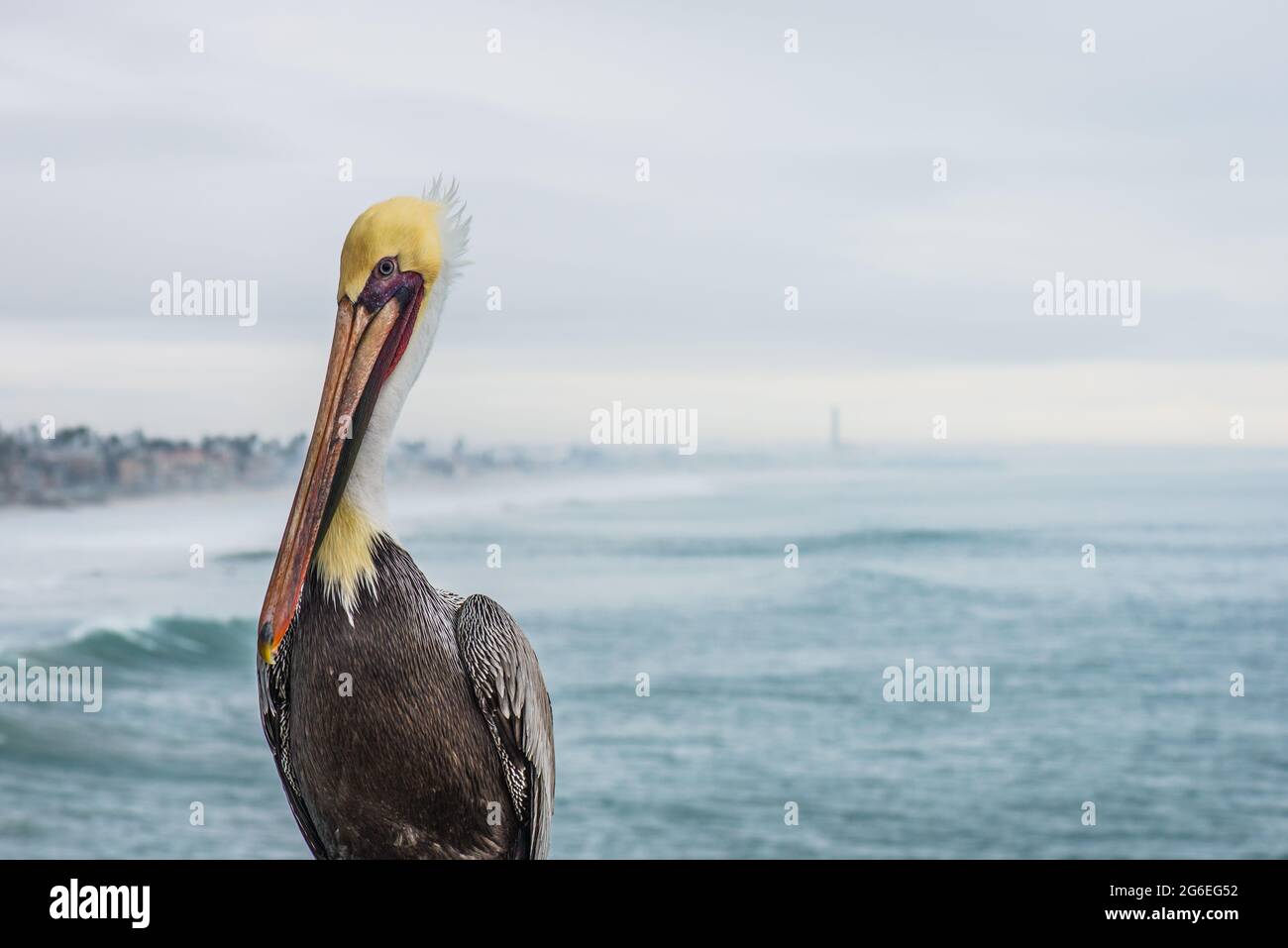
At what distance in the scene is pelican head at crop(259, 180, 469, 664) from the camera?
264 cm

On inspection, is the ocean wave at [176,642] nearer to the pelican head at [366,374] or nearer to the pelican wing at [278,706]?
the pelican wing at [278,706]

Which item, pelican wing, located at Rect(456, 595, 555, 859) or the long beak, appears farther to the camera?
pelican wing, located at Rect(456, 595, 555, 859)

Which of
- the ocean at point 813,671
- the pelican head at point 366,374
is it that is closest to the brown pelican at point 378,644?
the pelican head at point 366,374

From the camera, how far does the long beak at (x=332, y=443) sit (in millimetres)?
2553

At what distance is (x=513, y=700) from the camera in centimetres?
285

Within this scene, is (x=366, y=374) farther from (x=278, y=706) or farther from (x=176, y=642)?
(x=176, y=642)

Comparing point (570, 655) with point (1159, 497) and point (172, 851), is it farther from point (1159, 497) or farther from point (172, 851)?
point (1159, 497)

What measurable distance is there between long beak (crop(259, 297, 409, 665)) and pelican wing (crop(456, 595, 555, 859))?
0.41 meters

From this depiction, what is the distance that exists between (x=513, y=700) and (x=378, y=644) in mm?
332
